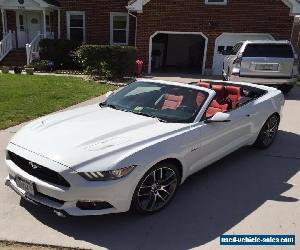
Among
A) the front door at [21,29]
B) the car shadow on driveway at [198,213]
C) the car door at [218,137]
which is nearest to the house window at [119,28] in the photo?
the front door at [21,29]

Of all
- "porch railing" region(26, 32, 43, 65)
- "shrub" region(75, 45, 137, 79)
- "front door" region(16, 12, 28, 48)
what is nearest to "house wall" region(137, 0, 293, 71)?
"shrub" region(75, 45, 137, 79)

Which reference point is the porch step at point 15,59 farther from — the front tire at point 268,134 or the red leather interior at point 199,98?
the red leather interior at point 199,98

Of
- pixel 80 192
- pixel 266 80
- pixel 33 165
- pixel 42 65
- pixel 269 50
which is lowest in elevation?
pixel 42 65

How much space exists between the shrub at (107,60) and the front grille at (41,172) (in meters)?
10.9

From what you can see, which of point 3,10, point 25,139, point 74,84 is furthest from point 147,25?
→ point 25,139

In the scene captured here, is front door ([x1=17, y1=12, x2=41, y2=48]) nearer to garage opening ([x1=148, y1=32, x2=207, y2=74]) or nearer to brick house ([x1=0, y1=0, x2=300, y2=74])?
brick house ([x1=0, y1=0, x2=300, y2=74])

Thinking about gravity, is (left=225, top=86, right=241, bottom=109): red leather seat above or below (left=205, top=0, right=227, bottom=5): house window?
below

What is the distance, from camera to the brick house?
17.0 meters

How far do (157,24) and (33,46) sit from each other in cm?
672

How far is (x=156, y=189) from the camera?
4.11 m

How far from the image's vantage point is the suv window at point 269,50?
11383 millimetres

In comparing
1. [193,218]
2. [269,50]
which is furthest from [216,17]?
[193,218]

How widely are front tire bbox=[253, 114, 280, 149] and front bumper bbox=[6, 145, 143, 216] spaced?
335 centimetres

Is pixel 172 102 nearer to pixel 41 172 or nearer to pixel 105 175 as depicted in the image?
pixel 105 175
